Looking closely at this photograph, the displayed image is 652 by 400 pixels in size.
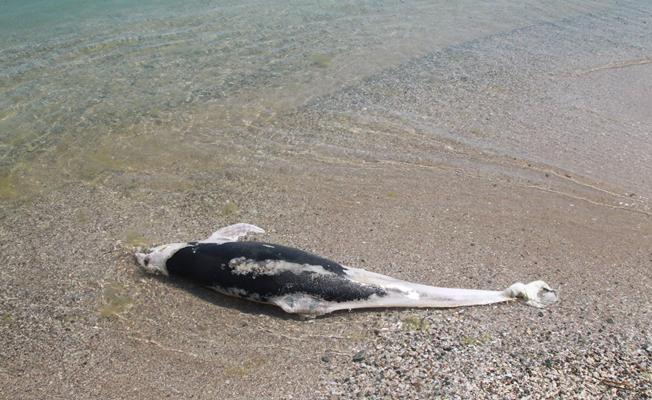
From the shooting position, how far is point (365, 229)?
292 inches

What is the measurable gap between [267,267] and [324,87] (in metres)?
6.37

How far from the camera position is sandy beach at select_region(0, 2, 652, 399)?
5.25 metres

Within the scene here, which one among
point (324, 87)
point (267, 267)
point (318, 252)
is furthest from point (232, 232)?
point (324, 87)

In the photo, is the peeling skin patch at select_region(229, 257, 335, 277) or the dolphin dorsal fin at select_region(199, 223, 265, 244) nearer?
the peeling skin patch at select_region(229, 257, 335, 277)

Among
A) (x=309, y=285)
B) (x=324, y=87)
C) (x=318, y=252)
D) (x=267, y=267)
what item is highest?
(x=324, y=87)

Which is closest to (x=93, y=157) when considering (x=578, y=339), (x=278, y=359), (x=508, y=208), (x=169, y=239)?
(x=169, y=239)

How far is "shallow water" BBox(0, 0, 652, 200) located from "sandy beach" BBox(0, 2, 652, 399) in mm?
61

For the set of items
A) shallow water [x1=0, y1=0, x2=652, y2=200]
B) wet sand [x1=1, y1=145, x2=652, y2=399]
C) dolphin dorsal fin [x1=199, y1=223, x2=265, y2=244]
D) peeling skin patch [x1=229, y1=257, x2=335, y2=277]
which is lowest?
wet sand [x1=1, y1=145, x2=652, y2=399]

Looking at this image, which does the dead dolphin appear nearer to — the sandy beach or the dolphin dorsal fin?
the sandy beach

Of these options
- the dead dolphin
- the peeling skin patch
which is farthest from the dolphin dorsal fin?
the peeling skin patch

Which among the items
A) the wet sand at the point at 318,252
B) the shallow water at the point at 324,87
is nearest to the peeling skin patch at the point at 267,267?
the wet sand at the point at 318,252

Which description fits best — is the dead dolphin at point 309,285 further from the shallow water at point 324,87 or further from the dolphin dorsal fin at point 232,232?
the shallow water at point 324,87

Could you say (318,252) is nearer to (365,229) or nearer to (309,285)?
(365,229)

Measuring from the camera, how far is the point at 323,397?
4.97m
